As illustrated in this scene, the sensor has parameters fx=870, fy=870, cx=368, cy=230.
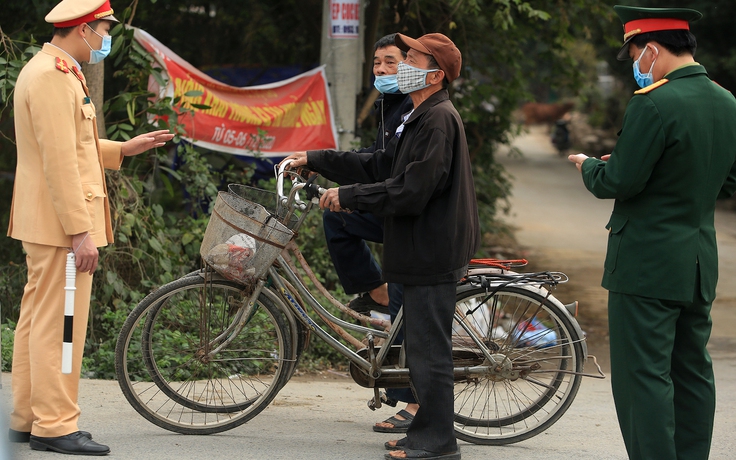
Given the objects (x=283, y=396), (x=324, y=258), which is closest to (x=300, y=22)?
(x=324, y=258)

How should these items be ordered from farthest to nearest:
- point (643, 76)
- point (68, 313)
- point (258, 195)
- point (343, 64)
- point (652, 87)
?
point (343, 64) → point (258, 195) → point (68, 313) → point (643, 76) → point (652, 87)

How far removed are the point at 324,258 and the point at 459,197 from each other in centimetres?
324

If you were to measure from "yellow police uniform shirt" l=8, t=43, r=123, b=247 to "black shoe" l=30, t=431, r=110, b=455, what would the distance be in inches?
32.5

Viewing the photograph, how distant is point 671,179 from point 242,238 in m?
1.78

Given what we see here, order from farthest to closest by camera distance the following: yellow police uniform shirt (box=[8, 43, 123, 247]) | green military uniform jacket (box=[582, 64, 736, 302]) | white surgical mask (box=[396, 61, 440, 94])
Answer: white surgical mask (box=[396, 61, 440, 94])
yellow police uniform shirt (box=[8, 43, 123, 247])
green military uniform jacket (box=[582, 64, 736, 302])

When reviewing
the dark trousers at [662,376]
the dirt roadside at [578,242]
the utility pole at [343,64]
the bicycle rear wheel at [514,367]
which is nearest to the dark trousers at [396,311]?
the bicycle rear wheel at [514,367]

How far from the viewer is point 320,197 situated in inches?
147

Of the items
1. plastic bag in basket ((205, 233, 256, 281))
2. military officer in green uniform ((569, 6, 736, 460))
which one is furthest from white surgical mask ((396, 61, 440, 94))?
plastic bag in basket ((205, 233, 256, 281))

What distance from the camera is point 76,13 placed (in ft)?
11.6

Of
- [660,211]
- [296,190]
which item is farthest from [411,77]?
[660,211]

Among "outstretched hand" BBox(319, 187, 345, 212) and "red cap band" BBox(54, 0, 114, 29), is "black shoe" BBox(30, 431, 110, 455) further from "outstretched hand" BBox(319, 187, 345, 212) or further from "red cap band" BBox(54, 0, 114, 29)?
"red cap band" BBox(54, 0, 114, 29)

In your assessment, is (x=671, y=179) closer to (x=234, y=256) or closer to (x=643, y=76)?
(x=643, y=76)

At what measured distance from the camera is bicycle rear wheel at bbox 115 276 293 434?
3.97 m

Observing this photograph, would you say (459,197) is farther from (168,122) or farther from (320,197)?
(168,122)
